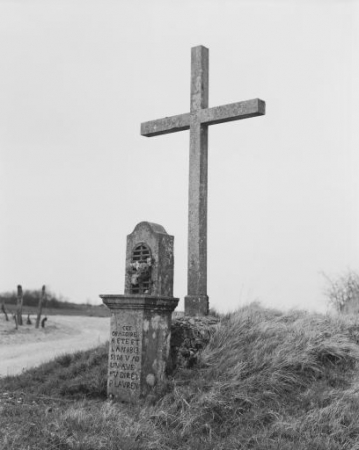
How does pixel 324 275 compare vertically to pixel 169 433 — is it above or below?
above

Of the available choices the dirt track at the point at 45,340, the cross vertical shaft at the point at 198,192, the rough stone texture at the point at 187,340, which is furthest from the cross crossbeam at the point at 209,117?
the dirt track at the point at 45,340

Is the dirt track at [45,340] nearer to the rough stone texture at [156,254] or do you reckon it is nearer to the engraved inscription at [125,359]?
the engraved inscription at [125,359]

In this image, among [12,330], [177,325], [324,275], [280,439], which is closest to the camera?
[280,439]

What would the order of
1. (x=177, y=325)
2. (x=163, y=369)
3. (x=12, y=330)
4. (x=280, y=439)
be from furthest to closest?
(x=12, y=330) → (x=177, y=325) → (x=163, y=369) → (x=280, y=439)

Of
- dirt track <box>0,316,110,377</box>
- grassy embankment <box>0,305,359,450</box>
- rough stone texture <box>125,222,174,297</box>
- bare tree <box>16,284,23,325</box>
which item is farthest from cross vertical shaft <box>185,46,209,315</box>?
bare tree <box>16,284,23,325</box>

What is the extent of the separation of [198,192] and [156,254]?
242 centimetres

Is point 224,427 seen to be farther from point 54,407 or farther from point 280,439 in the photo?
point 54,407

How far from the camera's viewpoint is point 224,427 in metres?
7.41

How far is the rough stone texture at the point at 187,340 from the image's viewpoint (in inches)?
357

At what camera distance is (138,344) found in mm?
8695

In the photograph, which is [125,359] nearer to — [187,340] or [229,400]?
[187,340]

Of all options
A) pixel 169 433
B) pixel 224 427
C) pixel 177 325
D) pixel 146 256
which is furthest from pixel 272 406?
pixel 146 256

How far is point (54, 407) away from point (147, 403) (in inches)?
50.6

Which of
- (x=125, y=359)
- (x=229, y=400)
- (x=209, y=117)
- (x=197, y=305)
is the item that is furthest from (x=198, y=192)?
(x=229, y=400)
